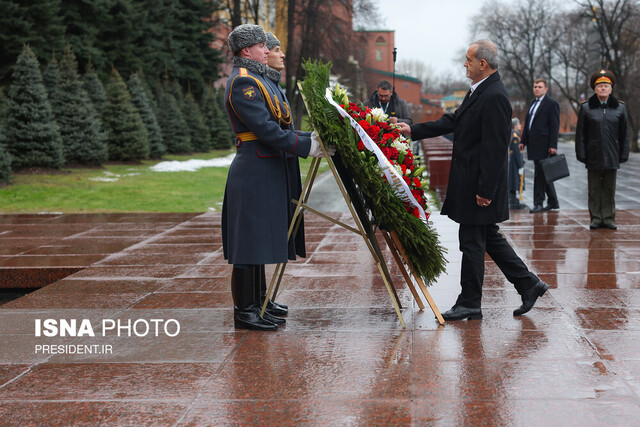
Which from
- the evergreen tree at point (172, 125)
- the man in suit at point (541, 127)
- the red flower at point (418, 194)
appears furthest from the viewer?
the evergreen tree at point (172, 125)

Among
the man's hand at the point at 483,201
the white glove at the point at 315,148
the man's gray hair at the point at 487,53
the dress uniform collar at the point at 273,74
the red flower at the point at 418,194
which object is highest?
the man's gray hair at the point at 487,53

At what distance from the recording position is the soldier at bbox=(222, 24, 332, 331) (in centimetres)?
498

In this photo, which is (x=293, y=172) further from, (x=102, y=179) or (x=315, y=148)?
(x=102, y=179)

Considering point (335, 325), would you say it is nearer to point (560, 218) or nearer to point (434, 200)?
point (560, 218)

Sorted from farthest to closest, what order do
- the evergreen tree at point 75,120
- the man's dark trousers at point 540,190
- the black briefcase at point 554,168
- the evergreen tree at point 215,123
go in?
the evergreen tree at point 215,123
the evergreen tree at point 75,120
the man's dark trousers at point 540,190
the black briefcase at point 554,168

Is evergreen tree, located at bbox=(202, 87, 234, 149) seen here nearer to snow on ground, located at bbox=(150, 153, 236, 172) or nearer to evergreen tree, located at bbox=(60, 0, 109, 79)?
snow on ground, located at bbox=(150, 153, 236, 172)

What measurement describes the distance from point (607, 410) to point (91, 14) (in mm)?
26866

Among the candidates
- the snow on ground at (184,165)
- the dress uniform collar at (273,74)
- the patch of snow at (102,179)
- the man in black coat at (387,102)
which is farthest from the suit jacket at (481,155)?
the snow on ground at (184,165)

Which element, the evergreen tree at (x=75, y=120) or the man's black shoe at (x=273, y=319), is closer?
the man's black shoe at (x=273, y=319)

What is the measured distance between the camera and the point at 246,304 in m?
5.27

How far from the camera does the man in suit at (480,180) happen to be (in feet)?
16.9

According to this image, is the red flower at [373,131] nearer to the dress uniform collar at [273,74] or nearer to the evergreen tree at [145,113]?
the dress uniform collar at [273,74]

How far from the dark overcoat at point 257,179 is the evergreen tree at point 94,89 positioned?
69.8ft

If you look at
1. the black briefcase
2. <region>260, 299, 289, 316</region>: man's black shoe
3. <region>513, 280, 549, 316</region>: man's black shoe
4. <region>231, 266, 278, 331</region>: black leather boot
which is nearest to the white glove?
<region>231, 266, 278, 331</region>: black leather boot
